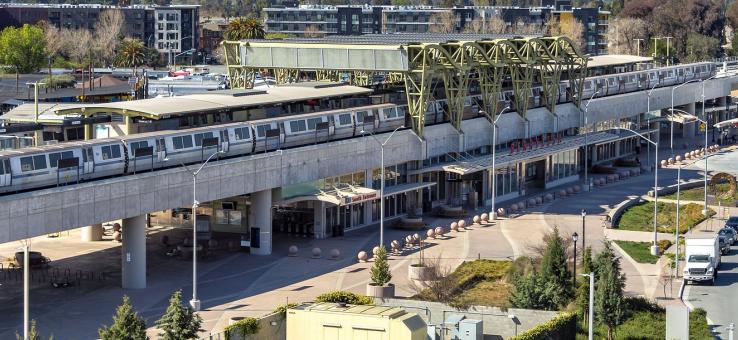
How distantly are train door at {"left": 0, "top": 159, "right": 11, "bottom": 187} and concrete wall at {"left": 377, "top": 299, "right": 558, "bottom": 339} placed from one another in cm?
1720

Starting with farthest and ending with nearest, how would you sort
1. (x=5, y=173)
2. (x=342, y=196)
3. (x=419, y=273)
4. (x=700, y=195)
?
1. (x=700, y=195)
2. (x=342, y=196)
3. (x=419, y=273)
4. (x=5, y=173)

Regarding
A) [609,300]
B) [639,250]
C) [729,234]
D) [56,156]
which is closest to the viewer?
[609,300]

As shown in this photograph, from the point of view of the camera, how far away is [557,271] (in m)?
60.7

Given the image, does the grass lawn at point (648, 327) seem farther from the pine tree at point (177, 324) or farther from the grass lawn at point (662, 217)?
the grass lawn at point (662, 217)

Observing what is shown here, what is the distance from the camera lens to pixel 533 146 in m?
102

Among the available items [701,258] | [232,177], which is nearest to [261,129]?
[232,177]

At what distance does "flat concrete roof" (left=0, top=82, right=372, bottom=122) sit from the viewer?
70625mm

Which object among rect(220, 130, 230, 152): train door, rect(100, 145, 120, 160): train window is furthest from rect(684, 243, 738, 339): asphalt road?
rect(100, 145, 120, 160): train window

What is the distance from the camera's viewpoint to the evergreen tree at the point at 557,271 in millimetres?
59625

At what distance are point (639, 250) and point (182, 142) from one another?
25587 mm


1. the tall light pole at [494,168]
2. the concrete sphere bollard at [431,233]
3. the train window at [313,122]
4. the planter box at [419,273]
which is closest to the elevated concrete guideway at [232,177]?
the tall light pole at [494,168]

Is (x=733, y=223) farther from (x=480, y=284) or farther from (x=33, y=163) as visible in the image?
(x=33, y=163)

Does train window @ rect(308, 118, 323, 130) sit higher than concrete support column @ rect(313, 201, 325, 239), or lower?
higher

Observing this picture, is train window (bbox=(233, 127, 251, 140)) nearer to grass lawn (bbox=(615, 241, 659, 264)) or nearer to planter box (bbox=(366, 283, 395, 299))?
planter box (bbox=(366, 283, 395, 299))
